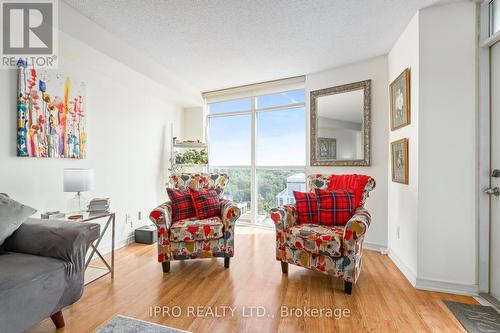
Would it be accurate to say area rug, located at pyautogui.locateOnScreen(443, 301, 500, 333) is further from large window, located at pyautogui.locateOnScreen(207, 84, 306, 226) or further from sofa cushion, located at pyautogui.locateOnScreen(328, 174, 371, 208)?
large window, located at pyautogui.locateOnScreen(207, 84, 306, 226)

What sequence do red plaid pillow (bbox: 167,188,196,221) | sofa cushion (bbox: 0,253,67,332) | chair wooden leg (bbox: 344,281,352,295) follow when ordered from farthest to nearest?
red plaid pillow (bbox: 167,188,196,221) → chair wooden leg (bbox: 344,281,352,295) → sofa cushion (bbox: 0,253,67,332)

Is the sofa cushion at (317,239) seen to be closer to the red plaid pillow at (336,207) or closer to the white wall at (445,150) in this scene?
the red plaid pillow at (336,207)

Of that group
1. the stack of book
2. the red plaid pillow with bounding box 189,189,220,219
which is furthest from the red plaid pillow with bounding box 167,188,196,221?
the stack of book

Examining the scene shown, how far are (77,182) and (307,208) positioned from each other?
224 centimetres

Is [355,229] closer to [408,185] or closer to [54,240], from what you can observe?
[408,185]

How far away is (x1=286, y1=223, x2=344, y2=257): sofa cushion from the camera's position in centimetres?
195

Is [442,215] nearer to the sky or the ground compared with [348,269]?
nearer to the sky

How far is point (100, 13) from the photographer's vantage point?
7.07ft

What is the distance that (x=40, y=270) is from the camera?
4.51 ft

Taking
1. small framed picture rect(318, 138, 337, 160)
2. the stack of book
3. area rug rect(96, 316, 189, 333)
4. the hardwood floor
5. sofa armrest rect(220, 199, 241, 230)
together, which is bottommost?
the hardwood floor

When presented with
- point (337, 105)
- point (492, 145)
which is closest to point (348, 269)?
point (492, 145)

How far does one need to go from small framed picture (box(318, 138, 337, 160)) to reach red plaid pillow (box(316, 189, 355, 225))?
1.05 metres

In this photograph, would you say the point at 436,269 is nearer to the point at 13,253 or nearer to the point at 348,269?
the point at 348,269

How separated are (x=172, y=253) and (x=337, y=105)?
280cm
